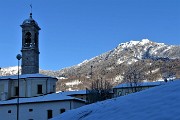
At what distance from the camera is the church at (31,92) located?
2183 inches

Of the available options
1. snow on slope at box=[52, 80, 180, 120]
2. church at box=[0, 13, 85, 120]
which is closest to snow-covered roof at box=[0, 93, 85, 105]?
church at box=[0, 13, 85, 120]

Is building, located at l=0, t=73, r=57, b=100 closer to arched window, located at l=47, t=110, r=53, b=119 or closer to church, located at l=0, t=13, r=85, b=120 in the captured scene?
church, located at l=0, t=13, r=85, b=120

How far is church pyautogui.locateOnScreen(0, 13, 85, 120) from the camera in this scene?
182 ft

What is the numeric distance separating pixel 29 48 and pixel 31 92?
7743 millimetres

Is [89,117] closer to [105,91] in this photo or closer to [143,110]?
[143,110]

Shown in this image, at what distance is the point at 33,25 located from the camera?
6694 centimetres

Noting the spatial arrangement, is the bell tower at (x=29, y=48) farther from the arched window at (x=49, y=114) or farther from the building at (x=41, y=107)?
the arched window at (x=49, y=114)

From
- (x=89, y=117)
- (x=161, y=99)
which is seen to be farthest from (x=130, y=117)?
(x=89, y=117)

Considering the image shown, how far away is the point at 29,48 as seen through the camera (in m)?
65.0

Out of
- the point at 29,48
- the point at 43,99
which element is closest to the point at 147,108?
the point at 43,99

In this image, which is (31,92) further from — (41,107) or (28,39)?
(28,39)

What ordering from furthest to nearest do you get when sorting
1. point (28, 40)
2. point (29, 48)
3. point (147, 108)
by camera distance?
point (28, 40), point (29, 48), point (147, 108)

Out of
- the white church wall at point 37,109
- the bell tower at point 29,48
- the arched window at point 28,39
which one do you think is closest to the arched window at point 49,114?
the white church wall at point 37,109

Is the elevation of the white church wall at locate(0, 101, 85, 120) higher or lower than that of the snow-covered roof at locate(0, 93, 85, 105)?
lower
